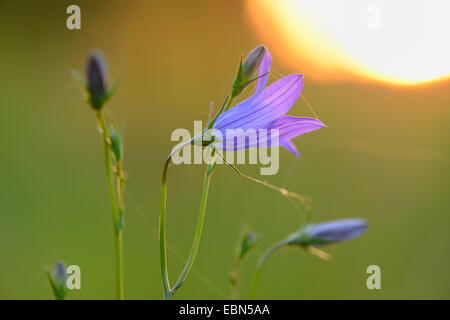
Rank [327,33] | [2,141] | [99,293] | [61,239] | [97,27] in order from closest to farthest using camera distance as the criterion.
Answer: [99,293] < [61,239] < [2,141] < [327,33] < [97,27]

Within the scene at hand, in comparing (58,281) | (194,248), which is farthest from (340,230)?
(58,281)

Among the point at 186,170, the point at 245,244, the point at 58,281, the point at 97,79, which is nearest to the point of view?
the point at 97,79

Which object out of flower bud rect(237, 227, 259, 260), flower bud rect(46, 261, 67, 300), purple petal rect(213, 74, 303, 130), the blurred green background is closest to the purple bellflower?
purple petal rect(213, 74, 303, 130)

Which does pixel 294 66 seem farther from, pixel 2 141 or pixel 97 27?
pixel 2 141

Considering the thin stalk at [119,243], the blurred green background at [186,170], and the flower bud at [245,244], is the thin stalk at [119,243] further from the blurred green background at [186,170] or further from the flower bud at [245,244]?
the blurred green background at [186,170]

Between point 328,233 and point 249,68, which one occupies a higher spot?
point 249,68

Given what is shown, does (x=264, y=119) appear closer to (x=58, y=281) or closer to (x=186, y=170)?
(x=58, y=281)
